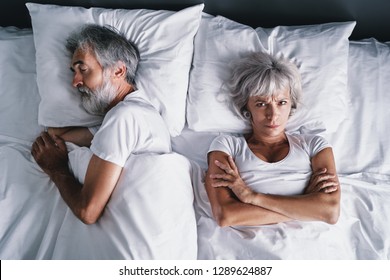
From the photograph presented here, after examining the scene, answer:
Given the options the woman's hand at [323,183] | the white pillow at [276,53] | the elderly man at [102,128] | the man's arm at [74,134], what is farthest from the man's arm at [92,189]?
the woman's hand at [323,183]

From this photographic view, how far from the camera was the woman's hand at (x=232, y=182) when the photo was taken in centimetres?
136

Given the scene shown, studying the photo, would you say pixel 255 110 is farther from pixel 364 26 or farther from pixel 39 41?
pixel 39 41

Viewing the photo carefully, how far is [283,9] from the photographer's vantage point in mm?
1774

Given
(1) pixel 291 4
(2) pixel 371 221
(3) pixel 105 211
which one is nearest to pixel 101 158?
(3) pixel 105 211

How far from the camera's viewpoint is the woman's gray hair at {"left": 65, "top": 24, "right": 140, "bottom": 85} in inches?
57.3

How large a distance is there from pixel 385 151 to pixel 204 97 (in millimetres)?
715

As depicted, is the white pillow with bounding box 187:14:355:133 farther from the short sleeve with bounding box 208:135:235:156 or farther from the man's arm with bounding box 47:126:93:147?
the man's arm with bounding box 47:126:93:147

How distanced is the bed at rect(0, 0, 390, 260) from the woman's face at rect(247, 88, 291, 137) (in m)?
0.12

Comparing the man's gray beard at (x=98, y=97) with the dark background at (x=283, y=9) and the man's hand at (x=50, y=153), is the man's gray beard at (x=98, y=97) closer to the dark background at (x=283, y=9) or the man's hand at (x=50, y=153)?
the man's hand at (x=50, y=153)

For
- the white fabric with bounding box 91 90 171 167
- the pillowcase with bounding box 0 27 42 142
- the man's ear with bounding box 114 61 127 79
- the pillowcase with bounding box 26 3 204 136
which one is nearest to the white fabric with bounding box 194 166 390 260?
the white fabric with bounding box 91 90 171 167

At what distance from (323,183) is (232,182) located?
0.99 ft

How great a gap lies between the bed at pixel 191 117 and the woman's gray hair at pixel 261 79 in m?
0.05

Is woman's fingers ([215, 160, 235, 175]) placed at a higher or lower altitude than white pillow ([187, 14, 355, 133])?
lower
